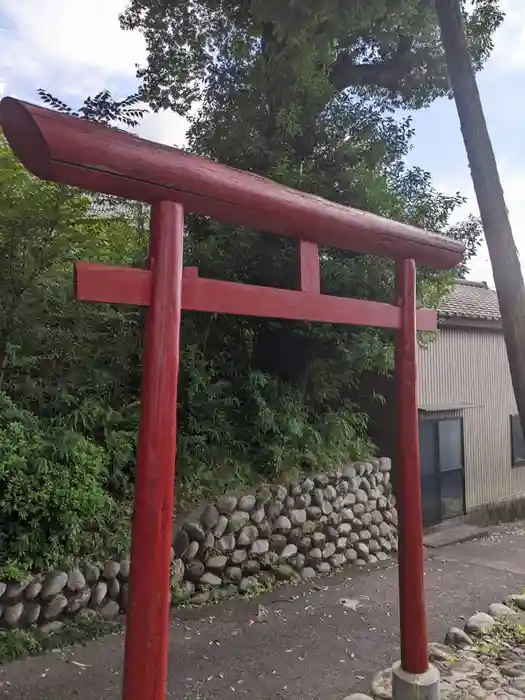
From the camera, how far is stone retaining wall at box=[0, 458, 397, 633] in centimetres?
473

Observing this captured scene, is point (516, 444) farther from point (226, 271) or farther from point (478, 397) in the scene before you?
point (226, 271)

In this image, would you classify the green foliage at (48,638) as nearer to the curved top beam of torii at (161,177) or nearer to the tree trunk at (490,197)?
the curved top beam of torii at (161,177)

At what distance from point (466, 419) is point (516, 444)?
6.14 ft

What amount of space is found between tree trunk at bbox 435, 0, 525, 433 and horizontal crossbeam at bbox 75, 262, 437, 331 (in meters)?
1.33

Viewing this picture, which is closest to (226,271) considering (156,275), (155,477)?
(156,275)

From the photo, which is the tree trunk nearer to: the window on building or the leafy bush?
the leafy bush

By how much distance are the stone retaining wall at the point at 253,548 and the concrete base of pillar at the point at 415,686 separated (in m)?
2.46

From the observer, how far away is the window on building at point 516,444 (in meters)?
11.9

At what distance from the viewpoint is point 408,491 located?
A: 12.9 ft

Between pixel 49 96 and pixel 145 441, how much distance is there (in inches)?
183

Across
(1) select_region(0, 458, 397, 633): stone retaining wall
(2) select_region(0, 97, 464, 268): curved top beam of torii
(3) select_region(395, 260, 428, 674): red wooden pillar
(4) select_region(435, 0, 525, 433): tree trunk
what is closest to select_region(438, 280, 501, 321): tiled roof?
(1) select_region(0, 458, 397, 633): stone retaining wall

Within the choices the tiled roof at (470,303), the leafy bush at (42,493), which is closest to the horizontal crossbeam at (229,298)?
the leafy bush at (42,493)

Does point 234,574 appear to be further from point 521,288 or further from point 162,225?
point 162,225

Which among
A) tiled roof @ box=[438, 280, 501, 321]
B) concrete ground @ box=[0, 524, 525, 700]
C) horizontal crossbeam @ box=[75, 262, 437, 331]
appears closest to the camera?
horizontal crossbeam @ box=[75, 262, 437, 331]
